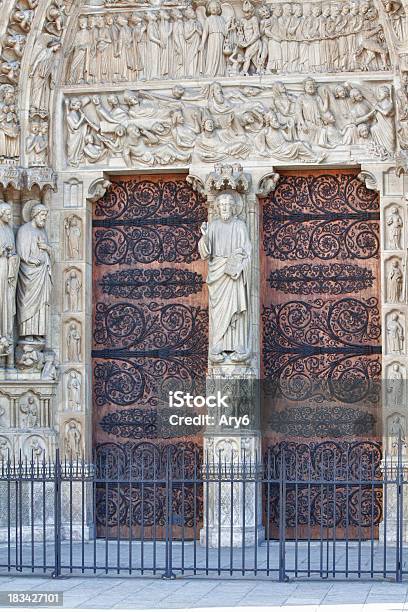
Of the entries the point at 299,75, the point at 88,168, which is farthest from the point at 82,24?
the point at 299,75

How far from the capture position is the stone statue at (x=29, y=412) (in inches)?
562

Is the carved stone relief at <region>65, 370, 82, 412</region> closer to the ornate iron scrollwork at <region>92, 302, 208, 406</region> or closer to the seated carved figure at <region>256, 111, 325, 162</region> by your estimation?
the ornate iron scrollwork at <region>92, 302, 208, 406</region>

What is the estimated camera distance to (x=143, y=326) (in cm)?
1465

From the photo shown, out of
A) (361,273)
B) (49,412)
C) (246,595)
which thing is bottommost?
(246,595)

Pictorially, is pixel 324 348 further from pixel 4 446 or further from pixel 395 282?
pixel 4 446

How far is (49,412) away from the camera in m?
14.3

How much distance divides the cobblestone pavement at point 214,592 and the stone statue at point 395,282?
3.80 m

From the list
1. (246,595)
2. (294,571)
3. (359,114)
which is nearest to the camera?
Answer: (246,595)

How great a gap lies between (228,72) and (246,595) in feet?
20.9

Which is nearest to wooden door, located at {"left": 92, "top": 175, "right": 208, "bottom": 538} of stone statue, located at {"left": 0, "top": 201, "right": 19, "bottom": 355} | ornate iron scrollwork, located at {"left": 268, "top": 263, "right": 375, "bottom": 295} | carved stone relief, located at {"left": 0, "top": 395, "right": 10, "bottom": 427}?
ornate iron scrollwork, located at {"left": 268, "top": 263, "right": 375, "bottom": 295}

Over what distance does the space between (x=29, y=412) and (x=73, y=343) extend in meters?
0.91

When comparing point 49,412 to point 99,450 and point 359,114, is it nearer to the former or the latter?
point 99,450
